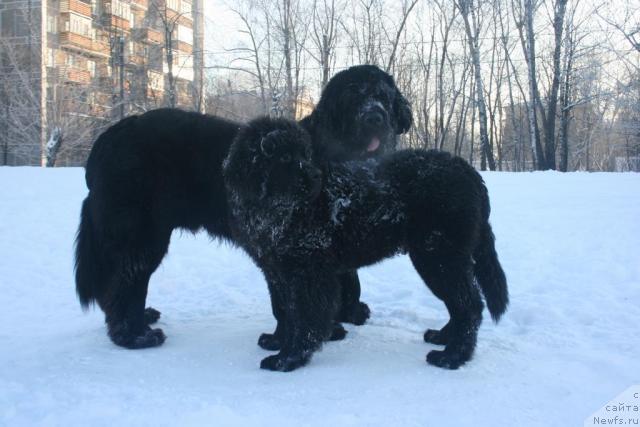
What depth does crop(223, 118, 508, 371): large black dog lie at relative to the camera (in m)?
3.26

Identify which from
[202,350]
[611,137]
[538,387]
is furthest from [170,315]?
[611,137]

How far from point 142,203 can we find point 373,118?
196cm

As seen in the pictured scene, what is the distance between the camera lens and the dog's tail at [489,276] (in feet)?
12.0

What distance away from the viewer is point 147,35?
34.3 meters

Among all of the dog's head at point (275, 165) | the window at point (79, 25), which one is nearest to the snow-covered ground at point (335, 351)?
the dog's head at point (275, 165)

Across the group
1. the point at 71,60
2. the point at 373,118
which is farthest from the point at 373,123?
the point at 71,60

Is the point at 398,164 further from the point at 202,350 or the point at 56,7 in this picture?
the point at 56,7

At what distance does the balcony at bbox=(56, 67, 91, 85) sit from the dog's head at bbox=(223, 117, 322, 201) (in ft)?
100.0

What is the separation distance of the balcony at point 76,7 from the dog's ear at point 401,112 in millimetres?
37046

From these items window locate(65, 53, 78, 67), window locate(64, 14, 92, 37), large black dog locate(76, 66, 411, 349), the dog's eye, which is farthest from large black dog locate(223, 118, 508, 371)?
window locate(64, 14, 92, 37)

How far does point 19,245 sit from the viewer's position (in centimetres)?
700

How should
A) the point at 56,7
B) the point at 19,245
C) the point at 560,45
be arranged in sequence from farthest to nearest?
1. the point at 56,7
2. the point at 560,45
3. the point at 19,245

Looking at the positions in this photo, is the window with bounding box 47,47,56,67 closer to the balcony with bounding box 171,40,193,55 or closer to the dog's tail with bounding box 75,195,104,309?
the balcony with bounding box 171,40,193,55

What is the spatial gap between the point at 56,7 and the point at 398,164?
38159 millimetres
